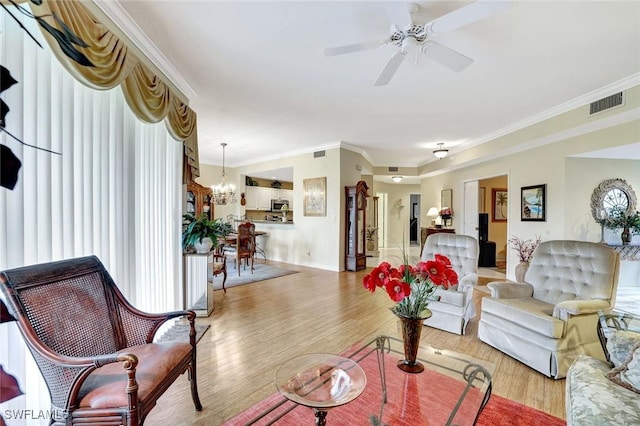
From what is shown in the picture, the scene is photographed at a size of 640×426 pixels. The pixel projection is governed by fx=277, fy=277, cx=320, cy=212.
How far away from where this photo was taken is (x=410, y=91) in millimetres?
3301

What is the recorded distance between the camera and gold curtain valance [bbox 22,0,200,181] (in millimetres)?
1455

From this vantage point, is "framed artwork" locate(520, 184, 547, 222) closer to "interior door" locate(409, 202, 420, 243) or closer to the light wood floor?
the light wood floor

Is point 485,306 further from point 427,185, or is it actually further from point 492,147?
point 427,185

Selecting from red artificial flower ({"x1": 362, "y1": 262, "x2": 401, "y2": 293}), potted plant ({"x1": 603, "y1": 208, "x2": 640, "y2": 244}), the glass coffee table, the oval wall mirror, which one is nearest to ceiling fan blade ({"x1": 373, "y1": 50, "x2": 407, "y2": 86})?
red artificial flower ({"x1": 362, "y1": 262, "x2": 401, "y2": 293})

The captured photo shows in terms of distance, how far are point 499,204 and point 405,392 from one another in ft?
25.1

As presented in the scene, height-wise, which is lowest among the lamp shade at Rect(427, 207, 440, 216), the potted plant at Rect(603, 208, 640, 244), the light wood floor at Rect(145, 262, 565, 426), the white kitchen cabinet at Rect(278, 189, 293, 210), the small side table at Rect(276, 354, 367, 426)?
the light wood floor at Rect(145, 262, 565, 426)

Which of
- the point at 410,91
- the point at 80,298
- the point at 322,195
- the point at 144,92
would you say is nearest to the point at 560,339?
the point at 410,91

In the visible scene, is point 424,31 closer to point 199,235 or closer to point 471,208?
point 199,235

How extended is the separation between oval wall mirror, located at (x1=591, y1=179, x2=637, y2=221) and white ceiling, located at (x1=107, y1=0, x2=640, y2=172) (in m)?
1.71

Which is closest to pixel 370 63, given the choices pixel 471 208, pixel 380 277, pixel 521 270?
pixel 380 277

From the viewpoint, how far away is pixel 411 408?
149 centimetres

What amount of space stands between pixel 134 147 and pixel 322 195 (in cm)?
408

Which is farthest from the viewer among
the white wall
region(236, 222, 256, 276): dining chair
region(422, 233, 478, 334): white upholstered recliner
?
region(236, 222, 256, 276): dining chair

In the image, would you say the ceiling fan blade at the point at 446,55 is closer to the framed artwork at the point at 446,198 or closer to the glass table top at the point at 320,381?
the glass table top at the point at 320,381
